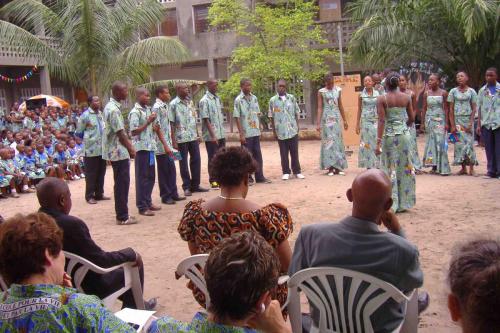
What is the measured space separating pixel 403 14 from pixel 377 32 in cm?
85

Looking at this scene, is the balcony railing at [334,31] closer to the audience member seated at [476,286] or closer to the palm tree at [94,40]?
the palm tree at [94,40]

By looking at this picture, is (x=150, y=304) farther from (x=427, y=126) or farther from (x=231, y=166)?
(x=427, y=126)

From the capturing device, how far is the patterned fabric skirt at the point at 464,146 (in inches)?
356

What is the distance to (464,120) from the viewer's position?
909 cm

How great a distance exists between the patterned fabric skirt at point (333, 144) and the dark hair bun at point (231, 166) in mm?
6827

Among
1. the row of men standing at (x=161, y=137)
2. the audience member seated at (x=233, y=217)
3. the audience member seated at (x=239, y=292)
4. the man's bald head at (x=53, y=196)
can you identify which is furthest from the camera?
the row of men standing at (x=161, y=137)

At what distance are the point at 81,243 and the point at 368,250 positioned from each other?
1.84m

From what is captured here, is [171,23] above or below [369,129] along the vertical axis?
above

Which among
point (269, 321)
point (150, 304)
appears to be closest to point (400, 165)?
point (150, 304)

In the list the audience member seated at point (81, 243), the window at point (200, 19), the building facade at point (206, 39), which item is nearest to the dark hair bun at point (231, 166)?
the audience member seated at point (81, 243)

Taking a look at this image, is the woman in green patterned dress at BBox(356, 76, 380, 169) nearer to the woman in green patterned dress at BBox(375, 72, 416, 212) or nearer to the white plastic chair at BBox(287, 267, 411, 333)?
the woman in green patterned dress at BBox(375, 72, 416, 212)

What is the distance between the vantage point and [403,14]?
1466 cm

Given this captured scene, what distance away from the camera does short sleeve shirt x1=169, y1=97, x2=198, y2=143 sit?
8.89 metres

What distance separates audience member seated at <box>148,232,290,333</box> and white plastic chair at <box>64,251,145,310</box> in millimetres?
1624
